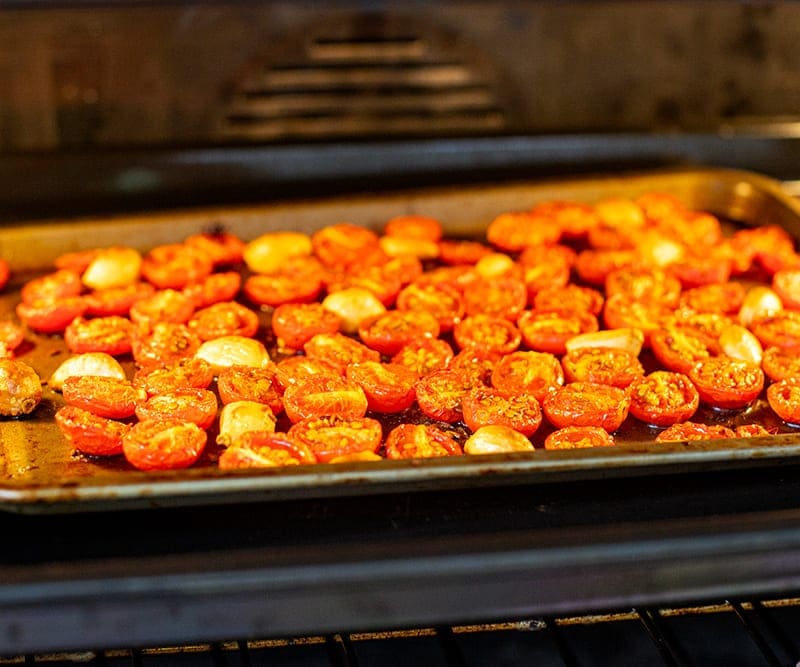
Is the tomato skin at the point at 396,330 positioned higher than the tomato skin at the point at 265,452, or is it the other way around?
the tomato skin at the point at 396,330

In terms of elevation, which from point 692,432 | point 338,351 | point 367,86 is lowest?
point 692,432

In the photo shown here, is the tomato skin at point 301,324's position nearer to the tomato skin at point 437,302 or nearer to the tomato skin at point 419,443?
the tomato skin at point 437,302

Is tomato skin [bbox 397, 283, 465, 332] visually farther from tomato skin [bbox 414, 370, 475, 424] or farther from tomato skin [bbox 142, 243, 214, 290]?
tomato skin [bbox 142, 243, 214, 290]

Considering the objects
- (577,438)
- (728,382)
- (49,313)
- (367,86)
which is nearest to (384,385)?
(577,438)

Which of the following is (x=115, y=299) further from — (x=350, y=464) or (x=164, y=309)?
(x=350, y=464)

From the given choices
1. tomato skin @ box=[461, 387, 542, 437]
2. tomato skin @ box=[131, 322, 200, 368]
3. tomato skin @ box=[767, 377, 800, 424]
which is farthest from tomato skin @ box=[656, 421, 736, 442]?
tomato skin @ box=[131, 322, 200, 368]

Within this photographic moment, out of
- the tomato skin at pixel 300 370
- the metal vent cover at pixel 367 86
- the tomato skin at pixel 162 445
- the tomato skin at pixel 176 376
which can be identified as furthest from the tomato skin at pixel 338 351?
the metal vent cover at pixel 367 86
